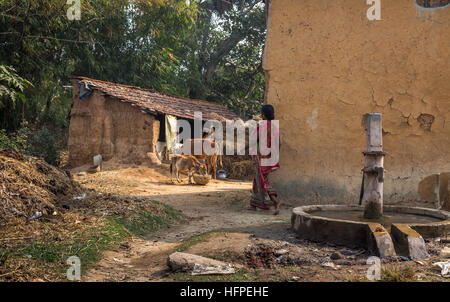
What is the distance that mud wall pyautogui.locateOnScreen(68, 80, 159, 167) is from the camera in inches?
530

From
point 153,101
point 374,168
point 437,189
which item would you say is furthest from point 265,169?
point 153,101

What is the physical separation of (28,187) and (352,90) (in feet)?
17.6

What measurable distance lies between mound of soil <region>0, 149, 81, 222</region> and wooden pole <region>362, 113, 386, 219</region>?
384 centimetres

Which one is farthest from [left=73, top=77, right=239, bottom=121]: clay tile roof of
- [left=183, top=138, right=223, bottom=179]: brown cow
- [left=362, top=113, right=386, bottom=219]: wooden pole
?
[left=362, top=113, right=386, bottom=219]: wooden pole

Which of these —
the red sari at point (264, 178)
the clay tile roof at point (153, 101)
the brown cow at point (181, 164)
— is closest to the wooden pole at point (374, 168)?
the red sari at point (264, 178)

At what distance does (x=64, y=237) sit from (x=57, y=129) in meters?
15.9

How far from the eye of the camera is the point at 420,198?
658cm

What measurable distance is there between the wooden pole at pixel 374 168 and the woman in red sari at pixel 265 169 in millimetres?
2607

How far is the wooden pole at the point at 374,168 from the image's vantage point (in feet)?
14.0

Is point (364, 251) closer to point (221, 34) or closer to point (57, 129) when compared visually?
point (57, 129)

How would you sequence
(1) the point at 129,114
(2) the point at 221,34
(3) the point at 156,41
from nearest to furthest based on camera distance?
(1) the point at 129,114
(3) the point at 156,41
(2) the point at 221,34

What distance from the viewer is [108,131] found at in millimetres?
13734

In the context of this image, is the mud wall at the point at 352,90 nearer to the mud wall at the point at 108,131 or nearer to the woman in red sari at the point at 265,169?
the woman in red sari at the point at 265,169

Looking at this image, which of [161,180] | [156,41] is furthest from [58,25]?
[156,41]
